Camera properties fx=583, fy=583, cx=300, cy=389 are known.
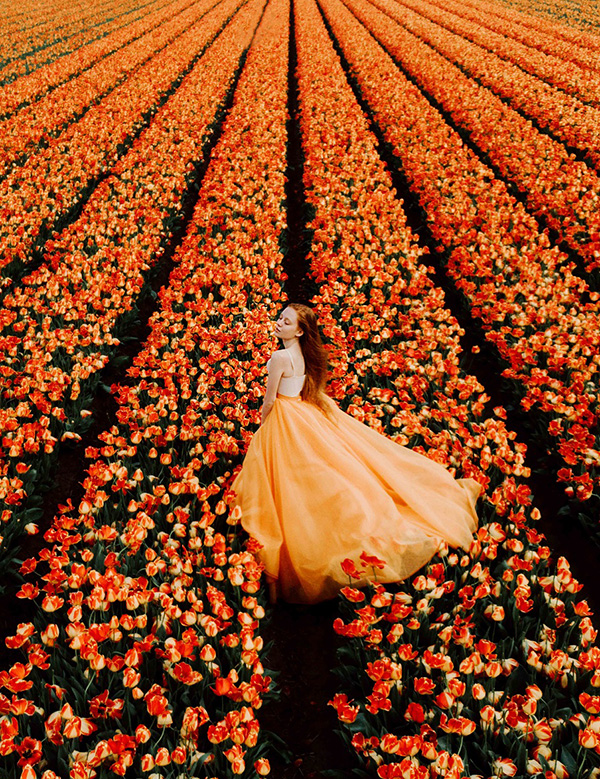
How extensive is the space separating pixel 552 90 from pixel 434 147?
22.4 feet

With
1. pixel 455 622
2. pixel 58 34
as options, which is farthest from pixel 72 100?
pixel 455 622

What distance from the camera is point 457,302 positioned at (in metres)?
8.02

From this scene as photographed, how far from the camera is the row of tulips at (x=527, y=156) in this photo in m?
9.00

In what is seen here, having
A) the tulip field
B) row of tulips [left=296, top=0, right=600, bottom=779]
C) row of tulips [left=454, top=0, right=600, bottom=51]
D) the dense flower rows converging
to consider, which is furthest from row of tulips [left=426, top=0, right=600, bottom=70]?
row of tulips [left=296, top=0, right=600, bottom=779]

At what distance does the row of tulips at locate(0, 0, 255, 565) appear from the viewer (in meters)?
4.73

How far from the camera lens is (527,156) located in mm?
11227

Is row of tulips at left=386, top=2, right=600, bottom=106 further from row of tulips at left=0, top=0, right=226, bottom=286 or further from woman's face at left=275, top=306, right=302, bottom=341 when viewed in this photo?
woman's face at left=275, top=306, right=302, bottom=341

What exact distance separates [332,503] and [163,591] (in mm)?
1111

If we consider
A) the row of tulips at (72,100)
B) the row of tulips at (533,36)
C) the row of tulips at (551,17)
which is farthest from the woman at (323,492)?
the row of tulips at (551,17)

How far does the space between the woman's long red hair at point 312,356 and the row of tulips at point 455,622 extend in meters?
0.91

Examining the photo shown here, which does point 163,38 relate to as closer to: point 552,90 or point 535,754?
point 552,90

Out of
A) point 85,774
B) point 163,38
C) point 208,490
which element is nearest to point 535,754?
point 85,774

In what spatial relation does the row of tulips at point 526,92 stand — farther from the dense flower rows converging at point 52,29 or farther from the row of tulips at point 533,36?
the dense flower rows converging at point 52,29

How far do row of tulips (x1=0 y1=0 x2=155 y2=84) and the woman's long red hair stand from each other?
2142 cm
